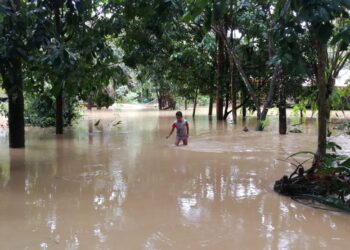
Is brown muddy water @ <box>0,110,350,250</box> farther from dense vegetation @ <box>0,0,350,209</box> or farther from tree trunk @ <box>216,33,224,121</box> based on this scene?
tree trunk @ <box>216,33,224,121</box>

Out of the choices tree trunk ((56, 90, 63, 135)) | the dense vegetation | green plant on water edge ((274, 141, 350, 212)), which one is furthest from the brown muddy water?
tree trunk ((56, 90, 63, 135))

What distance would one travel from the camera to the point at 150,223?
16.8 feet

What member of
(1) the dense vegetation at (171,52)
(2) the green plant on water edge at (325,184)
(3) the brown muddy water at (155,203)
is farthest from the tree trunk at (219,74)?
(2) the green plant on water edge at (325,184)

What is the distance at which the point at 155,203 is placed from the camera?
5.97 metres

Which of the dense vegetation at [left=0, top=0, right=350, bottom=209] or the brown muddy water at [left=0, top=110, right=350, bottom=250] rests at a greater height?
the dense vegetation at [left=0, top=0, right=350, bottom=209]

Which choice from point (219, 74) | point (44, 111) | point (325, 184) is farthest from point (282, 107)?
point (44, 111)

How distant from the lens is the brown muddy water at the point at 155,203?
4.61m

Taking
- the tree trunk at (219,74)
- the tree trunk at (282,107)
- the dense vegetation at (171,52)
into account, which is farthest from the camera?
the tree trunk at (219,74)

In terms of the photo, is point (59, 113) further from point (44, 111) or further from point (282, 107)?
point (282, 107)

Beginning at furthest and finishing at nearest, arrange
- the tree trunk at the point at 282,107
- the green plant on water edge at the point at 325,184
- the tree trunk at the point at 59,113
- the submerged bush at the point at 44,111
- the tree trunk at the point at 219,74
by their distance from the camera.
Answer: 1. the tree trunk at the point at 219,74
2. the submerged bush at the point at 44,111
3. the tree trunk at the point at 59,113
4. the tree trunk at the point at 282,107
5. the green plant on water edge at the point at 325,184

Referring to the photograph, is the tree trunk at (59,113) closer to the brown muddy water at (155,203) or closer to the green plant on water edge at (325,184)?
the brown muddy water at (155,203)

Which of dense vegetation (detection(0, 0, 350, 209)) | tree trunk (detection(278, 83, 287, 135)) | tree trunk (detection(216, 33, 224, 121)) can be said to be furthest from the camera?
tree trunk (detection(216, 33, 224, 121))

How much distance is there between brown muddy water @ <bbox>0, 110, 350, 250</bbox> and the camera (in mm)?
4613

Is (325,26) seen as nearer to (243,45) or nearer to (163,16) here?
(163,16)
